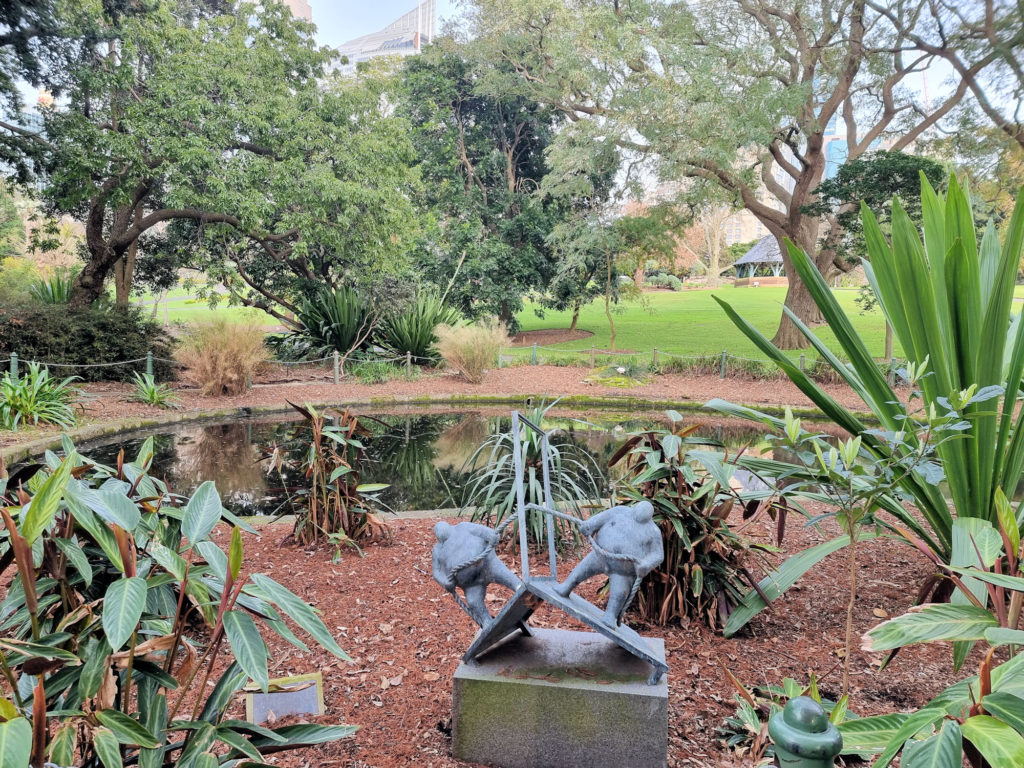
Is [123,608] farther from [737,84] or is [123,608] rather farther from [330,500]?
[737,84]

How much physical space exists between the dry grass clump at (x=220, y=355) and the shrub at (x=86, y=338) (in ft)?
2.08

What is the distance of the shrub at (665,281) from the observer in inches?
1314

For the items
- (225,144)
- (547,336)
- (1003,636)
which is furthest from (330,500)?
(547,336)

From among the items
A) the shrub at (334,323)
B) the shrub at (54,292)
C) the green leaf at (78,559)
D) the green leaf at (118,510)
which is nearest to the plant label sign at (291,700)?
the green leaf at (78,559)

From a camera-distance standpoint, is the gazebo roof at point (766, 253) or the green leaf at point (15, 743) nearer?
the green leaf at point (15, 743)

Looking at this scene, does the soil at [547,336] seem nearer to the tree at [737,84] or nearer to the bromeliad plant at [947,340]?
the tree at [737,84]

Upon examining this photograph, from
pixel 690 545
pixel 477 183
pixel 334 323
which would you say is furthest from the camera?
pixel 477 183

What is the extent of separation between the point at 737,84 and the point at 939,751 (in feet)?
41.0

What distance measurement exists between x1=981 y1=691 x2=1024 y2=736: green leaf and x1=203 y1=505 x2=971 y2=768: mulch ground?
0.98 m

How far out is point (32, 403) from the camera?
248 inches

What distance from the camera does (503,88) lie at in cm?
1558

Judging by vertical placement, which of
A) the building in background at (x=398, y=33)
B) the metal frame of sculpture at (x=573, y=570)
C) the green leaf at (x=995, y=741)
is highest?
the building in background at (x=398, y=33)

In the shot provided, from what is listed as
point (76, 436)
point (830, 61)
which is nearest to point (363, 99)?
point (76, 436)

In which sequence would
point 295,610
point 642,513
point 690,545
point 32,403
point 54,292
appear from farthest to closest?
1. point 54,292
2. point 32,403
3. point 690,545
4. point 642,513
5. point 295,610
